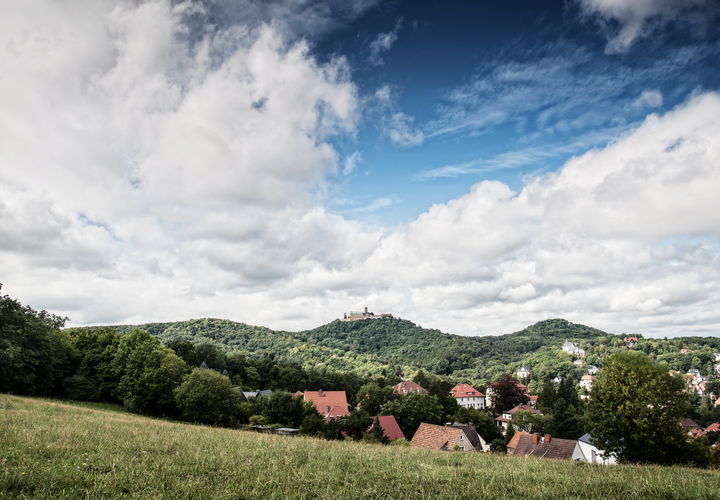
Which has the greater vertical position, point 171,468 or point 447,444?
point 171,468

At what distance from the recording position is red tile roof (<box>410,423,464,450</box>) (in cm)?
3950

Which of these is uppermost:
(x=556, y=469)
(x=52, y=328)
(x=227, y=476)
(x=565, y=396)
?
(x=52, y=328)

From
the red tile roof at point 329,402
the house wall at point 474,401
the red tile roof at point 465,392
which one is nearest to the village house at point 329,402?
the red tile roof at point 329,402

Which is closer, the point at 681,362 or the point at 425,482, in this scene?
the point at 425,482

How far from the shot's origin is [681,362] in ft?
655

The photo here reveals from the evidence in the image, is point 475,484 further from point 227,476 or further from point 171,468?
point 171,468

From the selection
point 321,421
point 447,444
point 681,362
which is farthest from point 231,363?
point 681,362

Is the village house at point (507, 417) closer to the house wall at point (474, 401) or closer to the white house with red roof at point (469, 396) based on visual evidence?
the house wall at point (474, 401)

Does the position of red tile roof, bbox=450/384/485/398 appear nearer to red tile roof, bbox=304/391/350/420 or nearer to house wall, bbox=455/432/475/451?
red tile roof, bbox=304/391/350/420

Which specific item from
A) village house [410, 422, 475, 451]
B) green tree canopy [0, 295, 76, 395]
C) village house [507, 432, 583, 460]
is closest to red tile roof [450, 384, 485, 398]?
village house [507, 432, 583, 460]

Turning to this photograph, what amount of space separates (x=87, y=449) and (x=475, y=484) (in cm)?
778

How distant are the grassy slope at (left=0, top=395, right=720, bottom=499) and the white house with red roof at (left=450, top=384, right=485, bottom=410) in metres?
127

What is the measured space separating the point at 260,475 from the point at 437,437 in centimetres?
3796

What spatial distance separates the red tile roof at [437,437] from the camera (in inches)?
1555
